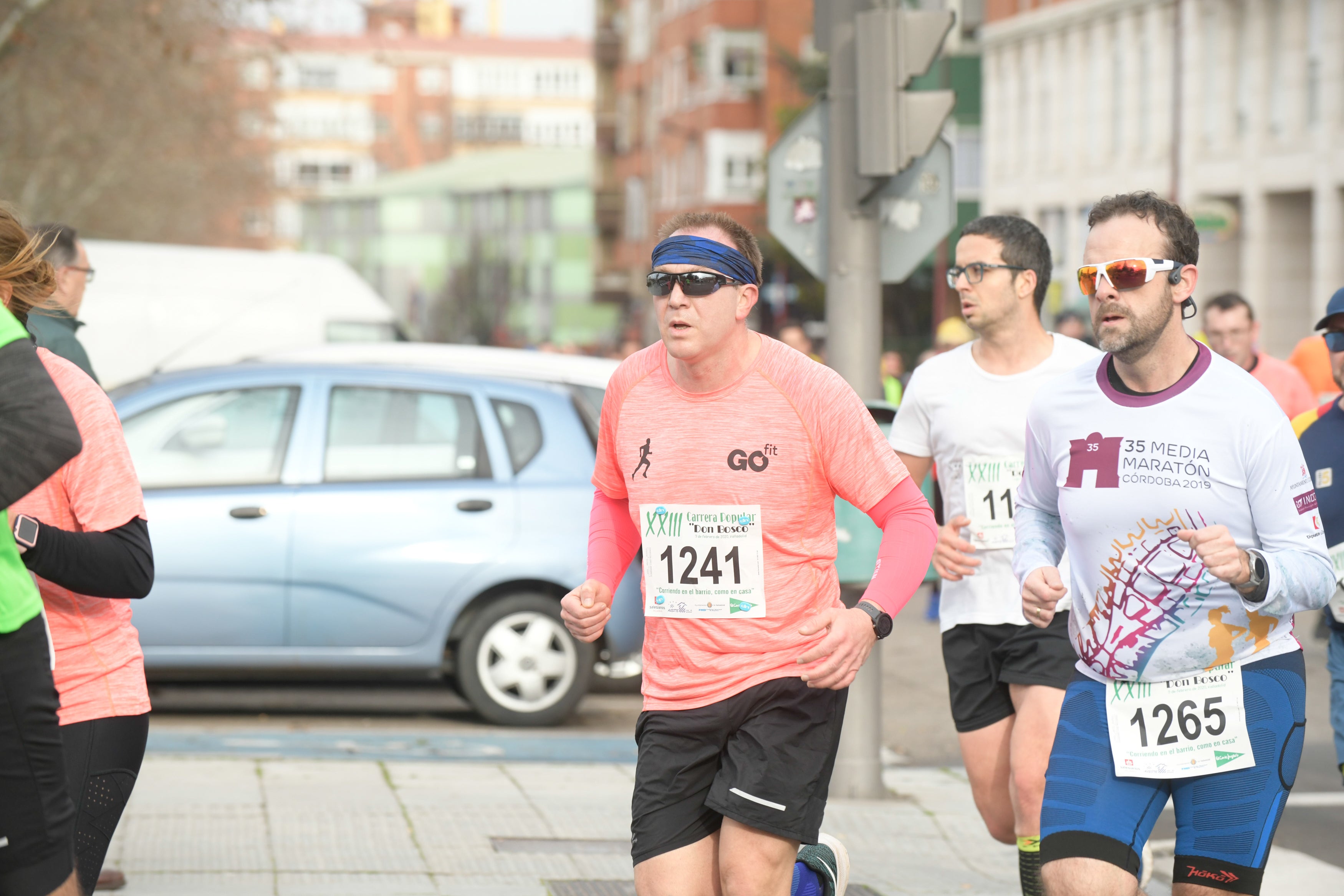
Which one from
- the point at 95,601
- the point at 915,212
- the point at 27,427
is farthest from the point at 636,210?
the point at 27,427

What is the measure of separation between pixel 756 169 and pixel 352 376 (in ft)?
168

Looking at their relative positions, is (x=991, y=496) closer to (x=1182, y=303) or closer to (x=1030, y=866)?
(x=1030, y=866)

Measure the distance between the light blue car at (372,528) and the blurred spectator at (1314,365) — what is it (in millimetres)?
4723

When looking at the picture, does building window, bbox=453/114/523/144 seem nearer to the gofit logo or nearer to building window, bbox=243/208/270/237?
building window, bbox=243/208/270/237

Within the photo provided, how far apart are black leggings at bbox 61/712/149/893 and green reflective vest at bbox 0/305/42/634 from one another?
2.02 feet

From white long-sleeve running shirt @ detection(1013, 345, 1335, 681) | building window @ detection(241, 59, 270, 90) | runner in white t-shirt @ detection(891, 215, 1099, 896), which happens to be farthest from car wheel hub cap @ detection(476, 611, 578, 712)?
building window @ detection(241, 59, 270, 90)

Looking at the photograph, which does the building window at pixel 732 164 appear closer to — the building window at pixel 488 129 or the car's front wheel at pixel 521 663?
the car's front wheel at pixel 521 663

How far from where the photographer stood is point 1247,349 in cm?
1144

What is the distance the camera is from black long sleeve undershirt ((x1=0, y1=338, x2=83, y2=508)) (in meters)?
3.36

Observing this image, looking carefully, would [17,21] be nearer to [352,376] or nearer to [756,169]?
[352,376]

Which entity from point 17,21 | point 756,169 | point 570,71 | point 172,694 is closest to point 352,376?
point 172,694

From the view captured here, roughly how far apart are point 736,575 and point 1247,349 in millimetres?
7745

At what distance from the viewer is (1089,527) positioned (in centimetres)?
432

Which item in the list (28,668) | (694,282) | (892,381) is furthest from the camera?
(892,381)
